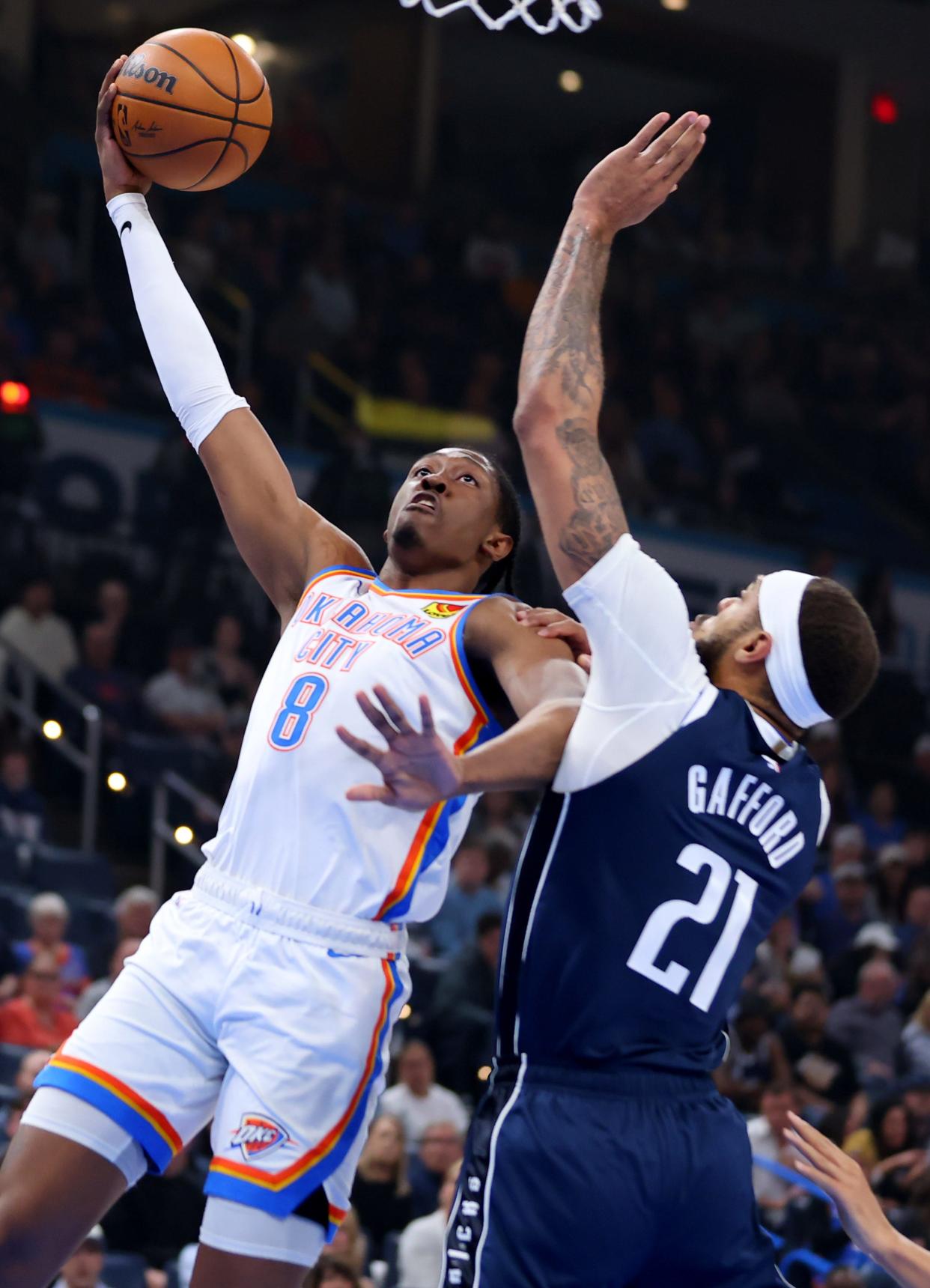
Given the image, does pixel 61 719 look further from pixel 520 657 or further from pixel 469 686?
pixel 520 657

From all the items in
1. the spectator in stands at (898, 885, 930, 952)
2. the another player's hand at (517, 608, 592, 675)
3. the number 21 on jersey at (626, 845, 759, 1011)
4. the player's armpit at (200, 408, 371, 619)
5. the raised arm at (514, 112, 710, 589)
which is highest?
the raised arm at (514, 112, 710, 589)

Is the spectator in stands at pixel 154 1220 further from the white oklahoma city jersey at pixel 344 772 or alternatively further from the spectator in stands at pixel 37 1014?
the white oklahoma city jersey at pixel 344 772

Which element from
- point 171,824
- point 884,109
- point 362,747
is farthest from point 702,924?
point 884,109

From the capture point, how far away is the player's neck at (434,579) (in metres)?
4.71

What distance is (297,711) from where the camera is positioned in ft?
14.3

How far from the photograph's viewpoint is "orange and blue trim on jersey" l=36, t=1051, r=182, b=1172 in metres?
4.14

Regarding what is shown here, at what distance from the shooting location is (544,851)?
3.71 metres

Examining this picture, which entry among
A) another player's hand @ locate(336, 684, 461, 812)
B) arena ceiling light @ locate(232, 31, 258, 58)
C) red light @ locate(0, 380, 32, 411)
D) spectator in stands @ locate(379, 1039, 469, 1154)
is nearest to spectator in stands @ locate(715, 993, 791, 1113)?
spectator in stands @ locate(379, 1039, 469, 1154)

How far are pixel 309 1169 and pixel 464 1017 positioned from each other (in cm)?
646

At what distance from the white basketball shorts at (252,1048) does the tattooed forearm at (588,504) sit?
3.85 ft

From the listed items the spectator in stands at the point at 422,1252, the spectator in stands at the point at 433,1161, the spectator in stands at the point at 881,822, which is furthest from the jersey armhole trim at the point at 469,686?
the spectator in stands at the point at 881,822

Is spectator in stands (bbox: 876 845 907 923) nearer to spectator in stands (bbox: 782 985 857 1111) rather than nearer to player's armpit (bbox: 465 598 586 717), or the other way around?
spectator in stands (bbox: 782 985 857 1111)

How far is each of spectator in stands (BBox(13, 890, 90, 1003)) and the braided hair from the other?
6039 millimetres

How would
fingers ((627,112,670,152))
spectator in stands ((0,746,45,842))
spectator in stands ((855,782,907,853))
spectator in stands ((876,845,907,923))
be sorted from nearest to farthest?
fingers ((627,112,670,152)), spectator in stands ((0,746,45,842)), spectator in stands ((876,845,907,923)), spectator in stands ((855,782,907,853))
